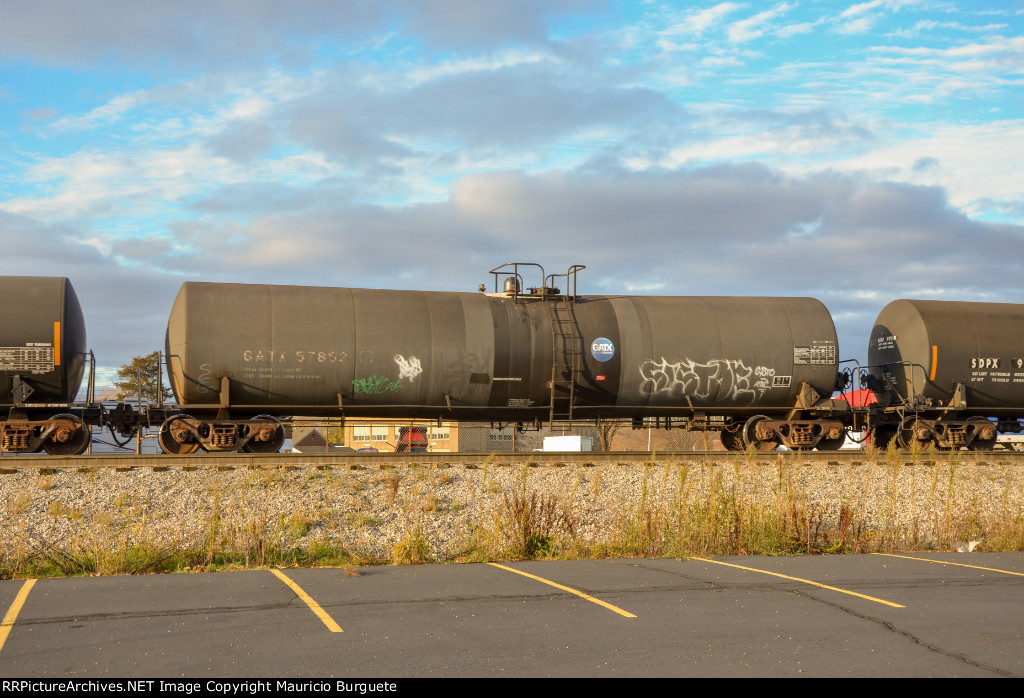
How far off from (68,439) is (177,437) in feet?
6.89

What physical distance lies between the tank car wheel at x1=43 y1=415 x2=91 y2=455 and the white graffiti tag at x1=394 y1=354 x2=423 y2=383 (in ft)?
21.1

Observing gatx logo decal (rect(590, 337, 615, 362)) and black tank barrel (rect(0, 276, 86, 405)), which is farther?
gatx logo decal (rect(590, 337, 615, 362))

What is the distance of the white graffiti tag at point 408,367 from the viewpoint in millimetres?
17859

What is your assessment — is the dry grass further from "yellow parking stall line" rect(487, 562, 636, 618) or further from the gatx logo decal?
the gatx logo decal

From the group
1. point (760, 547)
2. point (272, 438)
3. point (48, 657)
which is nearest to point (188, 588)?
point (48, 657)

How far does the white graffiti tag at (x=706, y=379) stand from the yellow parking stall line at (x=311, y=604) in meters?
11.3

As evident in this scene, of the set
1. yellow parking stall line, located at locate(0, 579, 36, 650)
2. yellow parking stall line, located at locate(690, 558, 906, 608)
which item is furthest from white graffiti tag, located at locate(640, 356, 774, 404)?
yellow parking stall line, located at locate(0, 579, 36, 650)

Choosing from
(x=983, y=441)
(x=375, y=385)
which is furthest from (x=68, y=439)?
(x=983, y=441)

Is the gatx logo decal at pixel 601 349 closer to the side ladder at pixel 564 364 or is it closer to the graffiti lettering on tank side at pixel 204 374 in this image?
the side ladder at pixel 564 364

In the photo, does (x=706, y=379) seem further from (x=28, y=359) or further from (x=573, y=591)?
(x=28, y=359)

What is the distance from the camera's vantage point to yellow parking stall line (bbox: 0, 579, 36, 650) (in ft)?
21.6

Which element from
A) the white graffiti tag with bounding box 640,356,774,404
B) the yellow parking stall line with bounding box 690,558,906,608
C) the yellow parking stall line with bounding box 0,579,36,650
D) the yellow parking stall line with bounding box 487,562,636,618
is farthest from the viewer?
the white graffiti tag with bounding box 640,356,774,404

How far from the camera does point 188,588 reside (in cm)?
853

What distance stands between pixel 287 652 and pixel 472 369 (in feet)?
40.5
